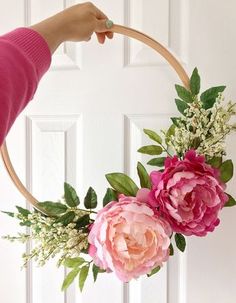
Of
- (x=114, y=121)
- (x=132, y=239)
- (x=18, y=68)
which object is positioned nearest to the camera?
(x=18, y=68)

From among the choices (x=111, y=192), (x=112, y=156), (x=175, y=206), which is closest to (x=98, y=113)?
(x=112, y=156)

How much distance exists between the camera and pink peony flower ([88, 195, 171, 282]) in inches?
25.2

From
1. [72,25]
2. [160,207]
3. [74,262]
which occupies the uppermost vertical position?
[72,25]

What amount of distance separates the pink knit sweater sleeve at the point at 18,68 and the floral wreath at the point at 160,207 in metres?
0.23

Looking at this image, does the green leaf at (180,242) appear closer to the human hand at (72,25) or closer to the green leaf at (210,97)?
the green leaf at (210,97)

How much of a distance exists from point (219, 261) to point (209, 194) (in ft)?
0.78

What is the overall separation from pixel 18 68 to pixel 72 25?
0.64ft

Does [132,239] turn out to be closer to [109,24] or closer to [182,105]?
[182,105]

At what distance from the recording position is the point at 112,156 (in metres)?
0.88

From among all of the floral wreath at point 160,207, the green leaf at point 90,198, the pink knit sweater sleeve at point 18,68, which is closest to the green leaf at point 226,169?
the floral wreath at point 160,207

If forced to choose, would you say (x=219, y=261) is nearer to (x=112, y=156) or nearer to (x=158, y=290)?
(x=158, y=290)

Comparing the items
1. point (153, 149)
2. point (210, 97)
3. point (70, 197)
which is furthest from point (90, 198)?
point (210, 97)

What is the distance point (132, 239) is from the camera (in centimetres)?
64

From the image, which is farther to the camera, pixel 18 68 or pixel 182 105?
pixel 182 105
